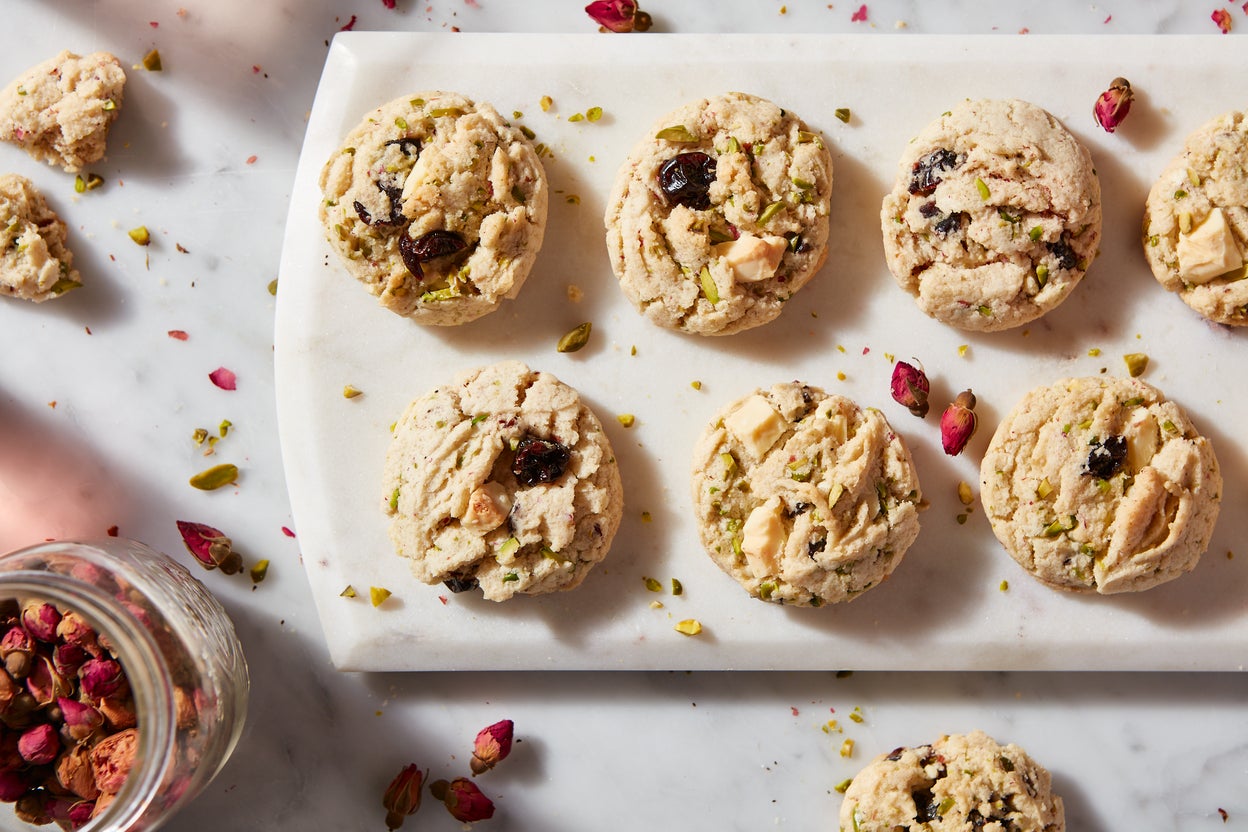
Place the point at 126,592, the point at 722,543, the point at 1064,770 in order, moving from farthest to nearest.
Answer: the point at 1064,770, the point at 722,543, the point at 126,592

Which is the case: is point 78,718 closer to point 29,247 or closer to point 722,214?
point 29,247

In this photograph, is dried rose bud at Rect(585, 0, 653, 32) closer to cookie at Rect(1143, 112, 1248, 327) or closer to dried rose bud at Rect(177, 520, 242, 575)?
cookie at Rect(1143, 112, 1248, 327)

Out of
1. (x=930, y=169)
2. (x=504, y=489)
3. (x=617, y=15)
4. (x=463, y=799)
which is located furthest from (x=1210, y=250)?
(x=463, y=799)

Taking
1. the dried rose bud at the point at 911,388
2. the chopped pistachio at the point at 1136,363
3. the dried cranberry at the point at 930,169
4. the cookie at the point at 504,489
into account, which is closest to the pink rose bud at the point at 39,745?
the cookie at the point at 504,489

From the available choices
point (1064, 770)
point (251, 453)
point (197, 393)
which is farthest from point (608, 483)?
point (1064, 770)

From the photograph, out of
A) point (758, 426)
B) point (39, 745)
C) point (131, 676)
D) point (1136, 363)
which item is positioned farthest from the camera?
point (1136, 363)

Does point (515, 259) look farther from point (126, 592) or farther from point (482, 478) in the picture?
point (126, 592)
